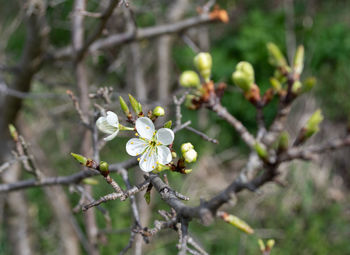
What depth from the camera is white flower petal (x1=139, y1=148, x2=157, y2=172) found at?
1.09m

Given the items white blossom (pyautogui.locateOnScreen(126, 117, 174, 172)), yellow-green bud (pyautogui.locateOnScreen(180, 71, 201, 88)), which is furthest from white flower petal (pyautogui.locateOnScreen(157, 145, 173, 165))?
yellow-green bud (pyautogui.locateOnScreen(180, 71, 201, 88))

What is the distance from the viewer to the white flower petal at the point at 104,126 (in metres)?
1.20

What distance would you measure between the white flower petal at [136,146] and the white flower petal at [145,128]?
0.06 metres

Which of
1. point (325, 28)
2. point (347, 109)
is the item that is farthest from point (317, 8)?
point (347, 109)

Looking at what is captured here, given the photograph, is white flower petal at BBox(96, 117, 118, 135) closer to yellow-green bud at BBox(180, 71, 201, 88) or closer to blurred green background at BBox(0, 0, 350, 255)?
yellow-green bud at BBox(180, 71, 201, 88)

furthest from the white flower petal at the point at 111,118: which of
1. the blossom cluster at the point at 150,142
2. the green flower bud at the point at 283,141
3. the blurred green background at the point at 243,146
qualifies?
the blurred green background at the point at 243,146

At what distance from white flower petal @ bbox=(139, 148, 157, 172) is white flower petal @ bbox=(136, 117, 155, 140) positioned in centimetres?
5

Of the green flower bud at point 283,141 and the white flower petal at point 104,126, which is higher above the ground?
the green flower bud at point 283,141

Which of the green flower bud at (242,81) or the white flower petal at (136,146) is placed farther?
the green flower bud at (242,81)

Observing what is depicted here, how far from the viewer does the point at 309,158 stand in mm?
785

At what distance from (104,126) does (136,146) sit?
0.43 feet

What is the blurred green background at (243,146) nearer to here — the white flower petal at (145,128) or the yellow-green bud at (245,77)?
the yellow-green bud at (245,77)

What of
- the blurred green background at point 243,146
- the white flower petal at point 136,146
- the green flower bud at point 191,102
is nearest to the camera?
the white flower petal at point 136,146

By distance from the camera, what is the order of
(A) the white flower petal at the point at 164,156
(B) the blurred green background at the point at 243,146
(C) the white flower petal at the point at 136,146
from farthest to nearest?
(B) the blurred green background at the point at 243,146, (C) the white flower petal at the point at 136,146, (A) the white flower petal at the point at 164,156
